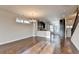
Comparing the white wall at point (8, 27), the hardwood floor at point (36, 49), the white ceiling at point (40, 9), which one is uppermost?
the white ceiling at point (40, 9)

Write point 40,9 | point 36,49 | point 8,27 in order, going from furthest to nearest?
point 8,27 → point 40,9 → point 36,49

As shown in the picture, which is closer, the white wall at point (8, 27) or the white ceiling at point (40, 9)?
the white ceiling at point (40, 9)

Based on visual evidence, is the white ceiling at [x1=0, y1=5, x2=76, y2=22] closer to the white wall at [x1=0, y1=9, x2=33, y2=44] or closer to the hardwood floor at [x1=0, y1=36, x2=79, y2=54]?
the white wall at [x1=0, y1=9, x2=33, y2=44]

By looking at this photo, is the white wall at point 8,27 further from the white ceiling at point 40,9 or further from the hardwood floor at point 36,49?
the hardwood floor at point 36,49

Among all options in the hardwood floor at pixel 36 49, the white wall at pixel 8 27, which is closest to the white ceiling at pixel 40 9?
the white wall at pixel 8 27

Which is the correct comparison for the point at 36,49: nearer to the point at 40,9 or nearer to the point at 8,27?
the point at 40,9

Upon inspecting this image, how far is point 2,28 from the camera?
7.22 meters

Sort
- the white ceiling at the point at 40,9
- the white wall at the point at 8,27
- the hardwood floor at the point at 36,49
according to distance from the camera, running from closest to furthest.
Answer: the hardwood floor at the point at 36,49 → the white ceiling at the point at 40,9 → the white wall at the point at 8,27

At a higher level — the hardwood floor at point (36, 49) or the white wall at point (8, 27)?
the white wall at point (8, 27)

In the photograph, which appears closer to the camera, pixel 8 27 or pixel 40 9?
pixel 40 9

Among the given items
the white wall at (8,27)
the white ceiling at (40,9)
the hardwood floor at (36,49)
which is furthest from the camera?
the white wall at (8,27)

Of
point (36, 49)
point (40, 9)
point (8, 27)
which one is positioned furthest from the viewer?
point (8, 27)

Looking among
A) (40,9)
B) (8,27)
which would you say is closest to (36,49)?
(40,9)
